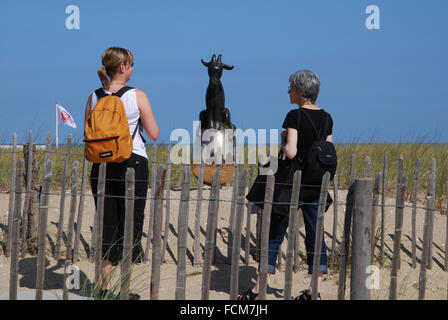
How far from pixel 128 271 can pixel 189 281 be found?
5.31 ft

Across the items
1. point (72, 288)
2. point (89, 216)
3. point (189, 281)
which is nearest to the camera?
point (72, 288)

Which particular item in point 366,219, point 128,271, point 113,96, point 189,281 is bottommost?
point 189,281

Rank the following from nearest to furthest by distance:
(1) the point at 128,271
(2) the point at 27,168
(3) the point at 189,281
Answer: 1. (1) the point at 128,271
2. (3) the point at 189,281
3. (2) the point at 27,168

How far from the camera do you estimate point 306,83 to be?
3789 mm

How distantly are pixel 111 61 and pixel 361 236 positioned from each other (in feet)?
6.16

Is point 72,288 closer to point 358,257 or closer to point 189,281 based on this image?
point 189,281

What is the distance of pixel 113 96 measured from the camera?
12.0 feet

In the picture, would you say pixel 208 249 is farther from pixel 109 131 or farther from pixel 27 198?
pixel 27 198

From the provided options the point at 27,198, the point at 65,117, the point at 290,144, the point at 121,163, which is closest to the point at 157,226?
the point at 121,163

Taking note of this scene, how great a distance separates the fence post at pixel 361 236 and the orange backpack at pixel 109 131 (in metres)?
→ 1.44

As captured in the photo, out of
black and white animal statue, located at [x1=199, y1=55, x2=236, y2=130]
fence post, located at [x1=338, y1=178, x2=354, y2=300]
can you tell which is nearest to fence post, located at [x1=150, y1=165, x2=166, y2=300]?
fence post, located at [x1=338, y1=178, x2=354, y2=300]

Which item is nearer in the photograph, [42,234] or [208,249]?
[208,249]

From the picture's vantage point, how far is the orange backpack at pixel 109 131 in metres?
3.59
